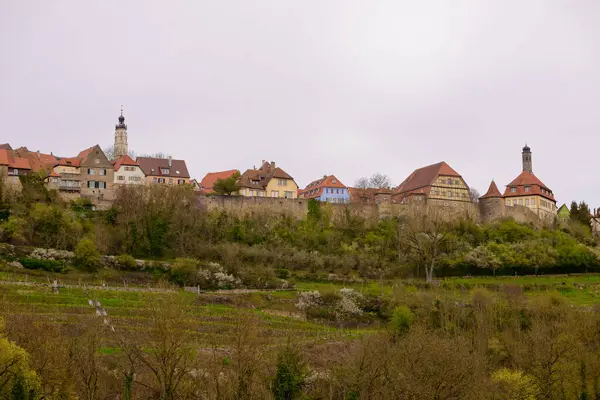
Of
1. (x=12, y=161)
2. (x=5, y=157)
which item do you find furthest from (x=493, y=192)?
(x=5, y=157)

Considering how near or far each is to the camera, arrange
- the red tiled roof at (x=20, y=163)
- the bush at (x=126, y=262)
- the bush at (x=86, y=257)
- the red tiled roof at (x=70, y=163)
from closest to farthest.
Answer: the bush at (x=86, y=257), the bush at (x=126, y=262), the red tiled roof at (x=20, y=163), the red tiled roof at (x=70, y=163)

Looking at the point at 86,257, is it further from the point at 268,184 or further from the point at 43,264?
the point at 268,184

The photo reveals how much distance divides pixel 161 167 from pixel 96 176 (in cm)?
1121

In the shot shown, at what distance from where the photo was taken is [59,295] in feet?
173

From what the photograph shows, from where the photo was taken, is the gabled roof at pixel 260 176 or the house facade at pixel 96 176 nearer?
the house facade at pixel 96 176

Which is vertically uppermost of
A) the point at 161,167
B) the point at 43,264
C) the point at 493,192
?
the point at 161,167

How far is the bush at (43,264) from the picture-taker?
5962cm

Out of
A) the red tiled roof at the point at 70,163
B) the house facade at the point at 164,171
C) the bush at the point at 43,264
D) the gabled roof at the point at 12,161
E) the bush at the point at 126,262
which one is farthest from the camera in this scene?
the house facade at the point at 164,171

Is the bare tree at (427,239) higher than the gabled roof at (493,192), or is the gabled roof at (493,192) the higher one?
the gabled roof at (493,192)

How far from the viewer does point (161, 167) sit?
8956 centimetres

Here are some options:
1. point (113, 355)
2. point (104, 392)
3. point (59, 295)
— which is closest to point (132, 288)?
point (59, 295)

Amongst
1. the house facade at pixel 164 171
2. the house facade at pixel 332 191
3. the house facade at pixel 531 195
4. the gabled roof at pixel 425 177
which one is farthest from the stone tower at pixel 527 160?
the house facade at pixel 164 171

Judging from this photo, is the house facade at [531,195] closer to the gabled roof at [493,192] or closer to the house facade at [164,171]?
the gabled roof at [493,192]

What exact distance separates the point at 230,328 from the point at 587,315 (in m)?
27.9
